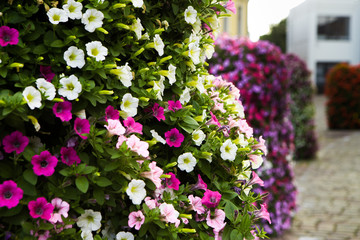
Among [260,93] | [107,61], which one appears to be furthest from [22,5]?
[260,93]

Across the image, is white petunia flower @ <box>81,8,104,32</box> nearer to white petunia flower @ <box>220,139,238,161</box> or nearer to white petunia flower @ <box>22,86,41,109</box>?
white petunia flower @ <box>22,86,41,109</box>

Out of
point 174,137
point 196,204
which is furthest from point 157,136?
point 196,204

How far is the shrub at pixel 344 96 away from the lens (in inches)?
601

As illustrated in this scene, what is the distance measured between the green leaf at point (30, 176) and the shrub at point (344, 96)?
1523 cm

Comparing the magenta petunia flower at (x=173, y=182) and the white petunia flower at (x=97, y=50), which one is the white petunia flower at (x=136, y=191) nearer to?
the magenta petunia flower at (x=173, y=182)

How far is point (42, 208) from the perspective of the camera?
4.69 ft

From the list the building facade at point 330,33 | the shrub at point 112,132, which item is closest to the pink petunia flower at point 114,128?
the shrub at point 112,132

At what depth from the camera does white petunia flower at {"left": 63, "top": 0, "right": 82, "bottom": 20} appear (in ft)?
5.12

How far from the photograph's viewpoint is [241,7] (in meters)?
22.0

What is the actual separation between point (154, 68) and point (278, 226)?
11.8ft

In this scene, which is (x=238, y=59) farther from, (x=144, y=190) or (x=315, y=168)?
(x=315, y=168)

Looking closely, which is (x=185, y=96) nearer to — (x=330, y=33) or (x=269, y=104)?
(x=269, y=104)

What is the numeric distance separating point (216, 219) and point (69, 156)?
2.09 feet

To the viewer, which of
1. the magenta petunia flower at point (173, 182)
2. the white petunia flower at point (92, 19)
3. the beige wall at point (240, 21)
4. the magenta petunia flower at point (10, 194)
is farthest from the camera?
the beige wall at point (240, 21)
